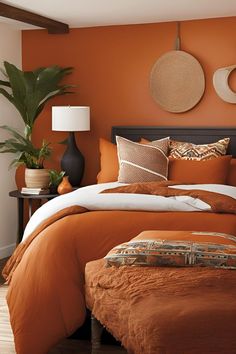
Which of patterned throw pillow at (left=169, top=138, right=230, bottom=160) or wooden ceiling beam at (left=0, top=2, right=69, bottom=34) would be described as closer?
wooden ceiling beam at (left=0, top=2, right=69, bottom=34)

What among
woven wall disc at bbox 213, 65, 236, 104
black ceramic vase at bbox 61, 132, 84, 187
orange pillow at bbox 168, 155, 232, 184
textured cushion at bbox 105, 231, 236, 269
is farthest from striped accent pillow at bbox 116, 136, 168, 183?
textured cushion at bbox 105, 231, 236, 269

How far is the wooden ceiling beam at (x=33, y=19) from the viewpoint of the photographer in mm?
5352

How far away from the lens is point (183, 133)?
609 centimetres

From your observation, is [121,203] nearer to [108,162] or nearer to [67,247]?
[67,247]

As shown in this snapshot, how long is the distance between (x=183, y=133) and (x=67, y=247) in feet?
8.14

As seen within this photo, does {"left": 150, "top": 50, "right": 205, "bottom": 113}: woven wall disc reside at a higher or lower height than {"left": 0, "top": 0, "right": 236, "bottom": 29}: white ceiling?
lower

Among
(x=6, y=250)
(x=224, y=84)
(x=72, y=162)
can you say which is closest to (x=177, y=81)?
(x=224, y=84)

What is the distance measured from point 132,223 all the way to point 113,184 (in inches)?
54.8

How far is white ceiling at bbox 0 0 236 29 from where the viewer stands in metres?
5.23

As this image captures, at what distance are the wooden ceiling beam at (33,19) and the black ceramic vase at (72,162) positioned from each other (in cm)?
100

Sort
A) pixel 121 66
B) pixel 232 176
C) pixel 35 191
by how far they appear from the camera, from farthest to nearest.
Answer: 1. pixel 121 66
2. pixel 35 191
3. pixel 232 176

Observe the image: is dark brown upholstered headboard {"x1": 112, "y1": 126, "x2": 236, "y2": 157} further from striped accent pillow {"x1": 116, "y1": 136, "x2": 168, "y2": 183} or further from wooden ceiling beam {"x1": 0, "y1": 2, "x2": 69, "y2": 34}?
Answer: wooden ceiling beam {"x1": 0, "y1": 2, "x2": 69, "y2": 34}

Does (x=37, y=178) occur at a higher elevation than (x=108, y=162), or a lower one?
lower

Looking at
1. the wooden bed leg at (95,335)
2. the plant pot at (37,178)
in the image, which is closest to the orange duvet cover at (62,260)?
the wooden bed leg at (95,335)
